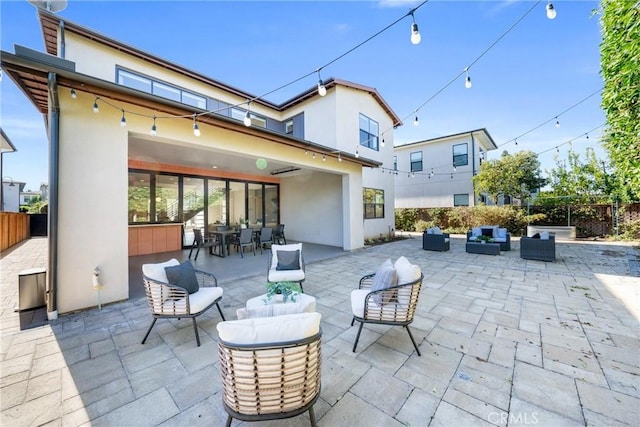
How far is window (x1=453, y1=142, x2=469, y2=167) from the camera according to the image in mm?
13906

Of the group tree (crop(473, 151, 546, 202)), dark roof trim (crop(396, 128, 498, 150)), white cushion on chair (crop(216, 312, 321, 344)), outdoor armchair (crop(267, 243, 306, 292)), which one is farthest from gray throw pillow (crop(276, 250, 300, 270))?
dark roof trim (crop(396, 128, 498, 150))

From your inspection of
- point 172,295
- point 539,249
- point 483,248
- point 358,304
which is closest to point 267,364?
point 358,304

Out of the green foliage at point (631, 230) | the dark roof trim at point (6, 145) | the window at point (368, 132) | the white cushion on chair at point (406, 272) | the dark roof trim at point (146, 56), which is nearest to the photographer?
the white cushion on chair at point (406, 272)

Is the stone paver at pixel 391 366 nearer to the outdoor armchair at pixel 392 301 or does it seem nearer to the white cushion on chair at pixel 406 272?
the outdoor armchair at pixel 392 301

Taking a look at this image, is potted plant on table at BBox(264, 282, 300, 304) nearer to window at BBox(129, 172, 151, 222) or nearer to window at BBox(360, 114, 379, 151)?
window at BBox(129, 172, 151, 222)

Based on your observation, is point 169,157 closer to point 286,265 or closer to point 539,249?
point 286,265

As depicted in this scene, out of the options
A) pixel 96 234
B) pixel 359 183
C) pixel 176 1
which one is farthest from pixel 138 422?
pixel 359 183

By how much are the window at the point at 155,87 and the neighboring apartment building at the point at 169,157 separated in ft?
0.10

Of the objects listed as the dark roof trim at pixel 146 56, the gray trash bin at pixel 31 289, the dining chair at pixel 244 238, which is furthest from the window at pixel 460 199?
the gray trash bin at pixel 31 289

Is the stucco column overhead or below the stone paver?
overhead

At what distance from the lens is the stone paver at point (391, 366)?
5.62 feet

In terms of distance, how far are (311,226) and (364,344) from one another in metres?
7.85

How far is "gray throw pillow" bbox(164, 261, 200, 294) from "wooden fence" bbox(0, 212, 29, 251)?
976 cm

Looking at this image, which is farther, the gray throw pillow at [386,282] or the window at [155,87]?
the window at [155,87]
